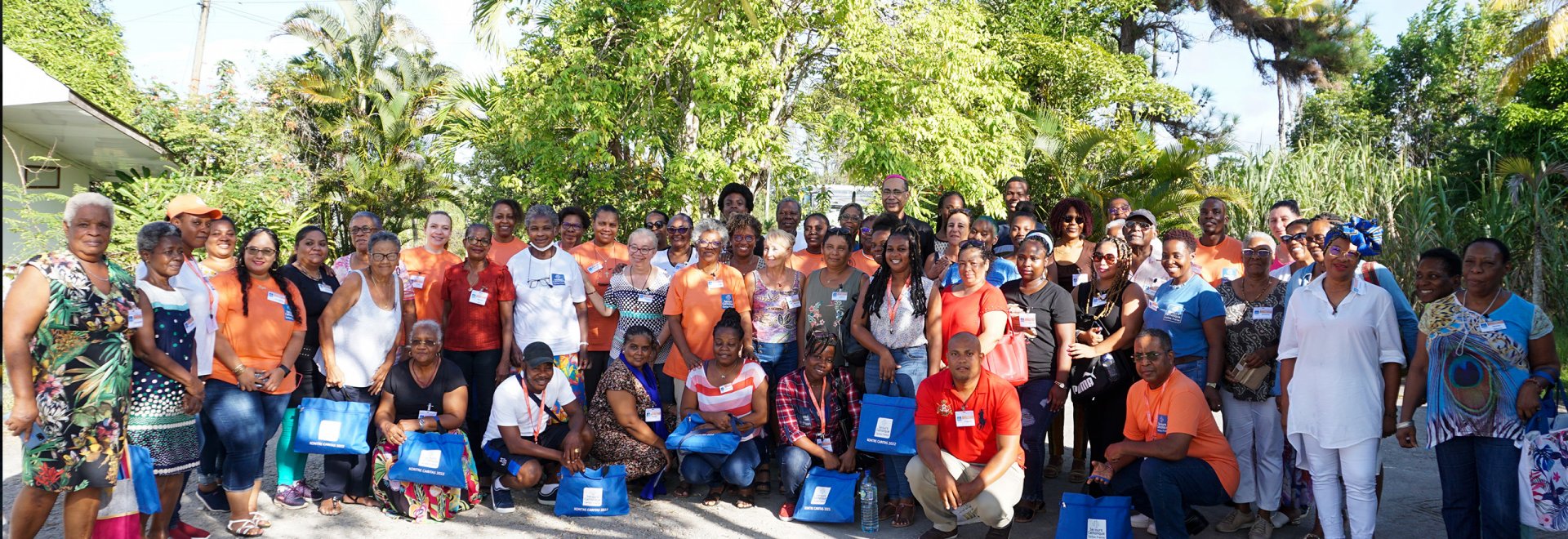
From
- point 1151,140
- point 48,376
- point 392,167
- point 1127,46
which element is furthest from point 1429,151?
point 48,376

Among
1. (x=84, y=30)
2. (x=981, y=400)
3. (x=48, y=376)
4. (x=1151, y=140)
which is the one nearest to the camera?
(x=48, y=376)

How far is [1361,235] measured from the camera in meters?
4.67

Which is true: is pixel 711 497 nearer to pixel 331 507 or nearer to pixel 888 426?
pixel 888 426

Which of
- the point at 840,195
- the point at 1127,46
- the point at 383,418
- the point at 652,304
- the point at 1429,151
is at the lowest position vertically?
the point at 383,418

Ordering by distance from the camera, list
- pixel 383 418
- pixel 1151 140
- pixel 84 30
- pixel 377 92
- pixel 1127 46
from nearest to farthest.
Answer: pixel 383 418
pixel 1151 140
pixel 84 30
pixel 377 92
pixel 1127 46

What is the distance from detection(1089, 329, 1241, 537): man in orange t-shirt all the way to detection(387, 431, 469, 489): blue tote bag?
3.55m

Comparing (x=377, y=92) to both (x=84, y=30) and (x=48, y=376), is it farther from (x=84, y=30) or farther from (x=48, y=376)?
(x=48, y=376)

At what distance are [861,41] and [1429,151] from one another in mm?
22296

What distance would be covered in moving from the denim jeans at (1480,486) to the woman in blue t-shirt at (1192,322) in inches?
45.2

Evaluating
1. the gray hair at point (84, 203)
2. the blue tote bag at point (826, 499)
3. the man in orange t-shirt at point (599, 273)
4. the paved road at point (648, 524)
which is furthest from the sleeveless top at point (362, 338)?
the blue tote bag at point (826, 499)

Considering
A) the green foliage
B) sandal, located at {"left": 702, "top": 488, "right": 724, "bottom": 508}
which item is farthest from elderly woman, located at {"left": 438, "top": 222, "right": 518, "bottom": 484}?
the green foliage

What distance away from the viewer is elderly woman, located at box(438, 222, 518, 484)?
621 centimetres

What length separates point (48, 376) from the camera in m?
3.88

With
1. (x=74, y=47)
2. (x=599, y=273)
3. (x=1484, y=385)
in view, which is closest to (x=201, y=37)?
(x=74, y=47)
